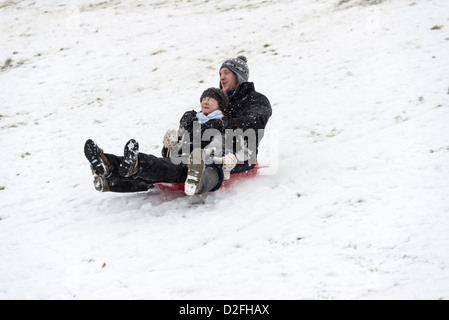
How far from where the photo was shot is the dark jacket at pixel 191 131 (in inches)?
180

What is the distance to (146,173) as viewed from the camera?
4039 millimetres

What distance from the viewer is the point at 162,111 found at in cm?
784

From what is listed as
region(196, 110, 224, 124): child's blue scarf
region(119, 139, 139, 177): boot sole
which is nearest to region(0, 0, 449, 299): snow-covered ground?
region(119, 139, 139, 177): boot sole

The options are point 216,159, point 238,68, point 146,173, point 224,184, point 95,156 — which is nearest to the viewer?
point 95,156

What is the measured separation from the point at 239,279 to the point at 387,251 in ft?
3.85

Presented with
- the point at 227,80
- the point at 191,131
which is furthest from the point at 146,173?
the point at 227,80

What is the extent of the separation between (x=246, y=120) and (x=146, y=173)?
1295mm

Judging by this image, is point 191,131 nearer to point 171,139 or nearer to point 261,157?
point 171,139

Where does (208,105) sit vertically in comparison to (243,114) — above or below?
above

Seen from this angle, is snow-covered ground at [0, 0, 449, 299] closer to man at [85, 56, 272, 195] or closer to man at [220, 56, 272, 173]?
man at [85, 56, 272, 195]

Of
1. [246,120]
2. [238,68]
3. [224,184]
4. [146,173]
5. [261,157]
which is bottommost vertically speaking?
[261,157]

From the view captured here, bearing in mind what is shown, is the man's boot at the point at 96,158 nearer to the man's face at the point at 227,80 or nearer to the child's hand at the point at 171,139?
the child's hand at the point at 171,139

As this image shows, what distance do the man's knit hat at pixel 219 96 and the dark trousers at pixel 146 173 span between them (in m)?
0.89

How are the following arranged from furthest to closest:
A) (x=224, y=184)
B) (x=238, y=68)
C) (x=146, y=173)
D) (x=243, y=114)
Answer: (x=238, y=68), (x=243, y=114), (x=224, y=184), (x=146, y=173)
